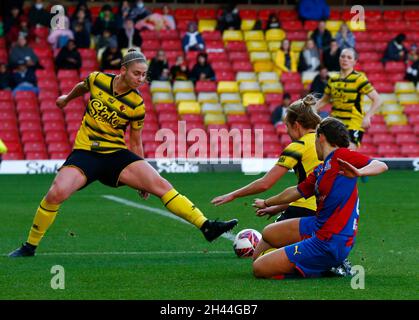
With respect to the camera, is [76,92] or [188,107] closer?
[76,92]

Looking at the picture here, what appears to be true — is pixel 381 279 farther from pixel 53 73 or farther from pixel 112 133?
pixel 53 73

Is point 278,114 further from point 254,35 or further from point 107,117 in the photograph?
point 107,117

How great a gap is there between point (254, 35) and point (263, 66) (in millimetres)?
1115

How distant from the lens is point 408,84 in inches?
1080

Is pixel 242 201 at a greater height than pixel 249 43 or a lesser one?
lesser

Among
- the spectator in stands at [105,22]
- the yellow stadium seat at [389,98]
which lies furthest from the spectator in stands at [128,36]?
the yellow stadium seat at [389,98]

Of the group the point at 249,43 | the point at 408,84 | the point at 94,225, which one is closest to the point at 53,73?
the point at 249,43

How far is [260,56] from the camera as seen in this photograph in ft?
90.1

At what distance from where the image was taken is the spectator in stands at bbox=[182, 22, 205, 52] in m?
26.6

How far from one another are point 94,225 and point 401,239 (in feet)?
12.2

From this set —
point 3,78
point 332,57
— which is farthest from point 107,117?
point 332,57

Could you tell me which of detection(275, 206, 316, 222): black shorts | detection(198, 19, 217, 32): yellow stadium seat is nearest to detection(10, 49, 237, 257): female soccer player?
detection(275, 206, 316, 222): black shorts

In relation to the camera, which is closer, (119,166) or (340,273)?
(340,273)

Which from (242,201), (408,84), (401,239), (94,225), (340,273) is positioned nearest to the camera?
(340,273)
